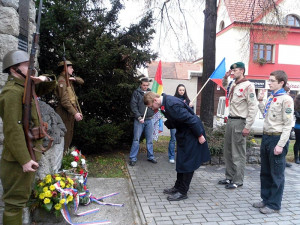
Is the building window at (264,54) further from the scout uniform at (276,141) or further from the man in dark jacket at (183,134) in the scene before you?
the man in dark jacket at (183,134)

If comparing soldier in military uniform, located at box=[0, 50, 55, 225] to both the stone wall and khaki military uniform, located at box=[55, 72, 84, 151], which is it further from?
khaki military uniform, located at box=[55, 72, 84, 151]

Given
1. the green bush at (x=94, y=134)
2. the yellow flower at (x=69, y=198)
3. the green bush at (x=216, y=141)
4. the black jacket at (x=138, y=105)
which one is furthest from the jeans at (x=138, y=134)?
the yellow flower at (x=69, y=198)

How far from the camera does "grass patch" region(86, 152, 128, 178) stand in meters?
5.25

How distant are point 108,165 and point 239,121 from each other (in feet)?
9.72

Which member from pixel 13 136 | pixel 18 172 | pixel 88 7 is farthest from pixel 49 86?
pixel 88 7

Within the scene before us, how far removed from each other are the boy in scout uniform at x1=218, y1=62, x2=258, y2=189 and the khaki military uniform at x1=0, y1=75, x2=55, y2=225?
3.24 meters

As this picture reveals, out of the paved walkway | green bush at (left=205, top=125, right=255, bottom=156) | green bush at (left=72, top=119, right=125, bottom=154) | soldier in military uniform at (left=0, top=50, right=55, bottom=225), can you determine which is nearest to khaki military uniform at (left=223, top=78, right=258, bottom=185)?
the paved walkway

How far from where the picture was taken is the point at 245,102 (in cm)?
455

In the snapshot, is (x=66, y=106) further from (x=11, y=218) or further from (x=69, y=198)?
(x=11, y=218)

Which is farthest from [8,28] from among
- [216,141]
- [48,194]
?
[216,141]

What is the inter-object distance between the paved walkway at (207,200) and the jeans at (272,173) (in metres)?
0.22

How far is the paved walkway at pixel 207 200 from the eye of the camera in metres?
3.54

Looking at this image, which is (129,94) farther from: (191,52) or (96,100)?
(191,52)

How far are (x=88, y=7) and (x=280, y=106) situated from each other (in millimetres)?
5425
